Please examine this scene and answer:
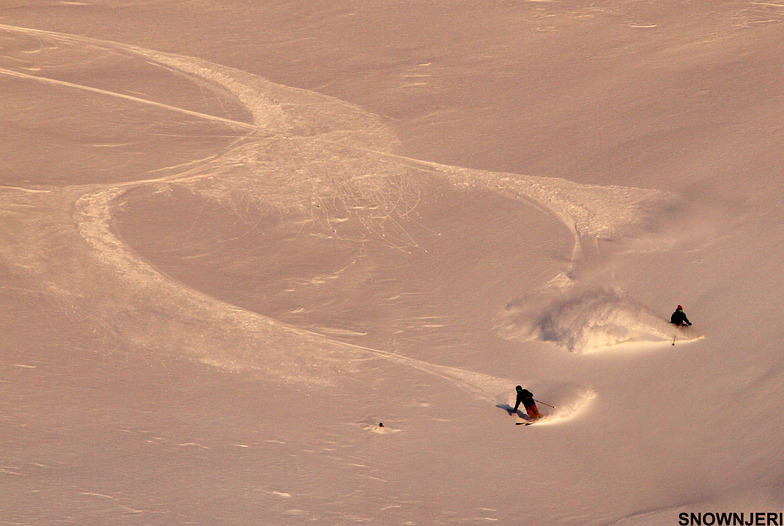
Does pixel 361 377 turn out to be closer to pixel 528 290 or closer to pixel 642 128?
pixel 528 290

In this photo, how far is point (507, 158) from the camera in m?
18.0

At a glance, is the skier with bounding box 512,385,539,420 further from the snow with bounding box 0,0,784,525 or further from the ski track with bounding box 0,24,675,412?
the ski track with bounding box 0,24,675,412

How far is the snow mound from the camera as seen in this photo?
13.3 metres

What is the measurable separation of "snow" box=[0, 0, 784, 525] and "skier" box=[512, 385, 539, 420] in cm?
19

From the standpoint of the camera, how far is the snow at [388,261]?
11320 mm

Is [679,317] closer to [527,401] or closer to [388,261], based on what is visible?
[527,401]

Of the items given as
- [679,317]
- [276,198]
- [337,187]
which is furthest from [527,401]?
[276,198]

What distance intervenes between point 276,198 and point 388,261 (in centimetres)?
278

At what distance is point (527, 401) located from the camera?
11938mm

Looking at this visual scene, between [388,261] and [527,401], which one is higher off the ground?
[388,261]

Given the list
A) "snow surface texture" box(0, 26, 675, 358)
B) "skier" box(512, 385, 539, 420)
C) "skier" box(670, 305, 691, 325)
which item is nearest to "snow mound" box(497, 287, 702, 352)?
"snow surface texture" box(0, 26, 675, 358)

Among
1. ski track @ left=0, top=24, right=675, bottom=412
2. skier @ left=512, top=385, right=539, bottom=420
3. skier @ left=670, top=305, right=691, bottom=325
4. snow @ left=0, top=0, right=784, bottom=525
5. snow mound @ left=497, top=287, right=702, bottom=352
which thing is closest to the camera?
snow @ left=0, top=0, right=784, bottom=525

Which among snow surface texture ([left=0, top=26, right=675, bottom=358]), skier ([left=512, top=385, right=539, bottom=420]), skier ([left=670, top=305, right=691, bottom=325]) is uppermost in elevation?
snow surface texture ([left=0, top=26, right=675, bottom=358])

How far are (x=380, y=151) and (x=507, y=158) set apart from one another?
98.9 inches
